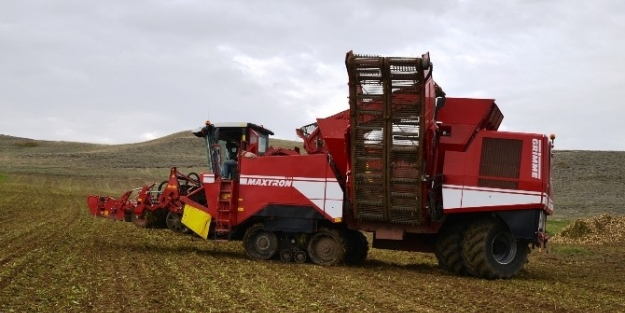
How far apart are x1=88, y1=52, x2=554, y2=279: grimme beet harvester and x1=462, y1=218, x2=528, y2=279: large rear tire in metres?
0.02

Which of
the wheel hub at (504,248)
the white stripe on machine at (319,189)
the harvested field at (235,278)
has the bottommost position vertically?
the harvested field at (235,278)

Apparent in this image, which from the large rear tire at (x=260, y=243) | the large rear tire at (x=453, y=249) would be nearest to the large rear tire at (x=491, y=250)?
the large rear tire at (x=453, y=249)

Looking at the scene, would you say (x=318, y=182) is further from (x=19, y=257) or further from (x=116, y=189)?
(x=116, y=189)

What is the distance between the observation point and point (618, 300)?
1096cm

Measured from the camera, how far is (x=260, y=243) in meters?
15.3

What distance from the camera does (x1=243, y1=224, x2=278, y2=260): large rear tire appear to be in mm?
15164

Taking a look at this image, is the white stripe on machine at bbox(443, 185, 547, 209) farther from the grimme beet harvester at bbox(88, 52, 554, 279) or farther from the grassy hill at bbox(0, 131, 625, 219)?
the grassy hill at bbox(0, 131, 625, 219)

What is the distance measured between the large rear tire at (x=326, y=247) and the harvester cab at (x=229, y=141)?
292 centimetres

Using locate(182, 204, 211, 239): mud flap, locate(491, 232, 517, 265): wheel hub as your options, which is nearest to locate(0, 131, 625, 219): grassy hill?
locate(182, 204, 211, 239): mud flap

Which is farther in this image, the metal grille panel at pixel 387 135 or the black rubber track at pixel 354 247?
the black rubber track at pixel 354 247

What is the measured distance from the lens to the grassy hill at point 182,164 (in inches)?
1618

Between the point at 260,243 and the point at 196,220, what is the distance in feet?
4.95

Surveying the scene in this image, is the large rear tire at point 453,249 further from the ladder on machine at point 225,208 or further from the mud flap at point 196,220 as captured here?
the mud flap at point 196,220

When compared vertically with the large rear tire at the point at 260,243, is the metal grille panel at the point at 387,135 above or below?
above
